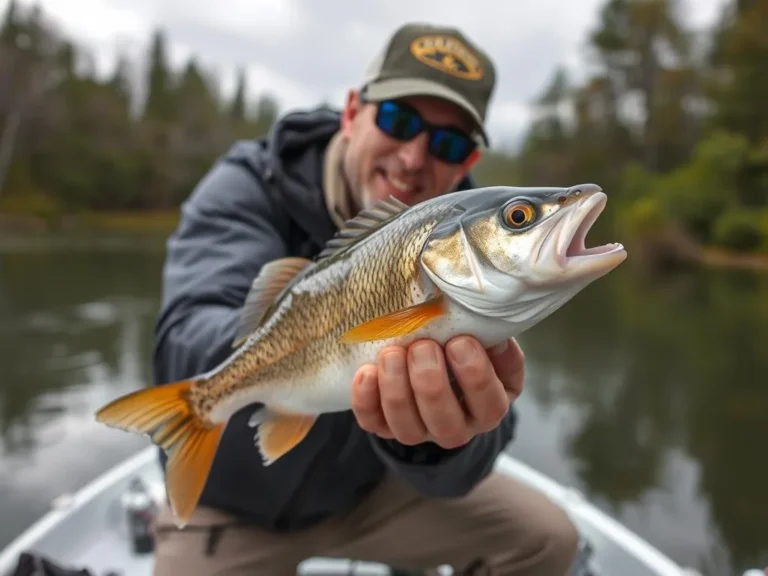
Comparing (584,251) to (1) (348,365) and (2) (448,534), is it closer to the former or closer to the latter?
(1) (348,365)

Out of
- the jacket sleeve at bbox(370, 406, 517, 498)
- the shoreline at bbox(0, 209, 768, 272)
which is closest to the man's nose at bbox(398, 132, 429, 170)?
the jacket sleeve at bbox(370, 406, 517, 498)

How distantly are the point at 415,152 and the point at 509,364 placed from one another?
112 cm

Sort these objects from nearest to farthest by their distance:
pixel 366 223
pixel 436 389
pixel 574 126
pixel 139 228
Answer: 1. pixel 436 389
2. pixel 366 223
3. pixel 139 228
4. pixel 574 126

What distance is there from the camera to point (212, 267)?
2145 millimetres

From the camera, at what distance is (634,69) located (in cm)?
3741

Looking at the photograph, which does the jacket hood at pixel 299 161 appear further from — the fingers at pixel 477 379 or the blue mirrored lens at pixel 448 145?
the fingers at pixel 477 379

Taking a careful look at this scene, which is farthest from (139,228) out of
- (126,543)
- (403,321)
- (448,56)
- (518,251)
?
(518,251)

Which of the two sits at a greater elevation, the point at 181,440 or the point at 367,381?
the point at 367,381

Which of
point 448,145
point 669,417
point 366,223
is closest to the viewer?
point 366,223

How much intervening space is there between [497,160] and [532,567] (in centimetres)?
4572

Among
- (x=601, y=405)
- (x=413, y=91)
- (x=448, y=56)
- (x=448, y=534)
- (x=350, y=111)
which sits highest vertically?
(x=448, y=56)

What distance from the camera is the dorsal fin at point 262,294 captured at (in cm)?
178

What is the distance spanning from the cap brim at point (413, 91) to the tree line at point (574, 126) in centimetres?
2563

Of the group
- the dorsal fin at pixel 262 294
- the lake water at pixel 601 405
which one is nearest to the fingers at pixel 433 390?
the dorsal fin at pixel 262 294
